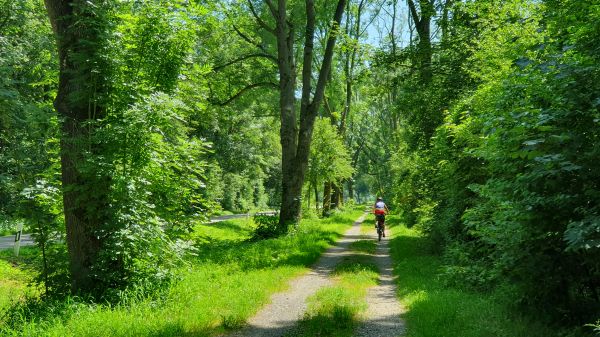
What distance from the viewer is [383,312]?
8.20 metres

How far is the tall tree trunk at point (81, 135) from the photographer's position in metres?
7.51

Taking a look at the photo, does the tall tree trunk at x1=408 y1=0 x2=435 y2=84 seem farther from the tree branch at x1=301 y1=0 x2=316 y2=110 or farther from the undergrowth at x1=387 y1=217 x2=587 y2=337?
the undergrowth at x1=387 y1=217 x2=587 y2=337

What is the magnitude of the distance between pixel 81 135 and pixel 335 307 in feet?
17.2

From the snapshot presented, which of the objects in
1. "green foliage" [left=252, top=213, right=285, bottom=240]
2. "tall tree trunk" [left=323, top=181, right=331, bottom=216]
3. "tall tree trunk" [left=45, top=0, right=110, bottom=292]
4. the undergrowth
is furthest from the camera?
"tall tree trunk" [left=323, top=181, right=331, bottom=216]

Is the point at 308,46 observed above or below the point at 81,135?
above

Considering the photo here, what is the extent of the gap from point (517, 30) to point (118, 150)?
8.16 meters

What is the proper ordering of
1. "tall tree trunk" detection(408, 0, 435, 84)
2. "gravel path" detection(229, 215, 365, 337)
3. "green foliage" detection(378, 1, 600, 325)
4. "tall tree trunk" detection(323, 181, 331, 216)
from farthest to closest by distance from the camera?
"tall tree trunk" detection(323, 181, 331, 216) < "tall tree trunk" detection(408, 0, 435, 84) < "gravel path" detection(229, 215, 365, 337) < "green foliage" detection(378, 1, 600, 325)

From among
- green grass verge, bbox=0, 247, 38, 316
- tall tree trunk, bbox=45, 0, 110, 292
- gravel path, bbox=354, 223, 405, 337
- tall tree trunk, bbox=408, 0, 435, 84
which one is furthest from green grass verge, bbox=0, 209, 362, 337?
tall tree trunk, bbox=408, 0, 435, 84

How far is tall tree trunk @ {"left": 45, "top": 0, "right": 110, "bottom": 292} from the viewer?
7.51 metres

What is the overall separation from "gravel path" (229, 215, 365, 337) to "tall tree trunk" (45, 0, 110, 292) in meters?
2.88

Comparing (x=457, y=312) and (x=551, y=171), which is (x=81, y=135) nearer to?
(x=457, y=312)

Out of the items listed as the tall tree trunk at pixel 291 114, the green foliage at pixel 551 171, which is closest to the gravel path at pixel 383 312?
the green foliage at pixel 551 171

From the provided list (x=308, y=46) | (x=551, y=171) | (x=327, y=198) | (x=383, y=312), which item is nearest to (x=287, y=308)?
(x=383, y=312)

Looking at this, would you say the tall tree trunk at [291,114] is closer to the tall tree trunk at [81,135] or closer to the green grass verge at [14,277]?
the green grass verge at [14,277]
